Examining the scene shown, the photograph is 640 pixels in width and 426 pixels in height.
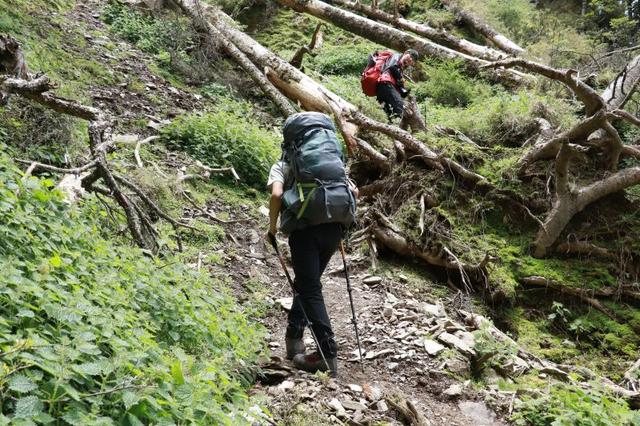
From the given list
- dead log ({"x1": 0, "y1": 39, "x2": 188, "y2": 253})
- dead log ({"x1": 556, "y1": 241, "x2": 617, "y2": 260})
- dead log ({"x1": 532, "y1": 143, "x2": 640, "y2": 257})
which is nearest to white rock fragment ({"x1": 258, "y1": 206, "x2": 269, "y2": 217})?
dead log ({"x1": 0, "y1": 39, "x2": 188, "y2": 253})

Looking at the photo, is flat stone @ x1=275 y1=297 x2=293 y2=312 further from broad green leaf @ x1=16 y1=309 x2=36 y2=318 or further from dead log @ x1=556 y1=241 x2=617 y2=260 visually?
dead log @ x1=556 y1=241 x2=617 y2=260

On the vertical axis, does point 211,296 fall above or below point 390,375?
above

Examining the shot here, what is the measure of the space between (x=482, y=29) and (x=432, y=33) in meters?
1.98

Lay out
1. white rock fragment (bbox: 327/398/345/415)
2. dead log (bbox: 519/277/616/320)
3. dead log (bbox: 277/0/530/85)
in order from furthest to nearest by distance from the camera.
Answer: dead log (bbox: 277/0/530/85) < dead log (bbox: 519/277/616/320) < white rock fragment (bbox: 327/398/345/415)

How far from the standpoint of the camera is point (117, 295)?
3.18 m

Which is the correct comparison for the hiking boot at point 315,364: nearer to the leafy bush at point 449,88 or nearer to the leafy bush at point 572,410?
the leafy bush at point 572,410

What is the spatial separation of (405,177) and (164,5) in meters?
10.8

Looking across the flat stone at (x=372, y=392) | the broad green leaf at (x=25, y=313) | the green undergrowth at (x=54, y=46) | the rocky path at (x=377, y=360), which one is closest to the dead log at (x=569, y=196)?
the rocky path at (x=377, y=360)

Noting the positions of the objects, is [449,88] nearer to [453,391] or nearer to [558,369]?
[558,369]

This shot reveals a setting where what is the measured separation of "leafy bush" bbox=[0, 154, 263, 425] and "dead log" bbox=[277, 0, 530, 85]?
40.7 feet

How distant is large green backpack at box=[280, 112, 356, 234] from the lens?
4301 mm

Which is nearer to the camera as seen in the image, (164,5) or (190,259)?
(190,259)

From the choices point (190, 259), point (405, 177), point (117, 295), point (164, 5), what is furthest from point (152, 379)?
point (164, 5)

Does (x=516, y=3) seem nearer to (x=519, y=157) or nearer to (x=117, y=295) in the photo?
(x=519, y=157)
